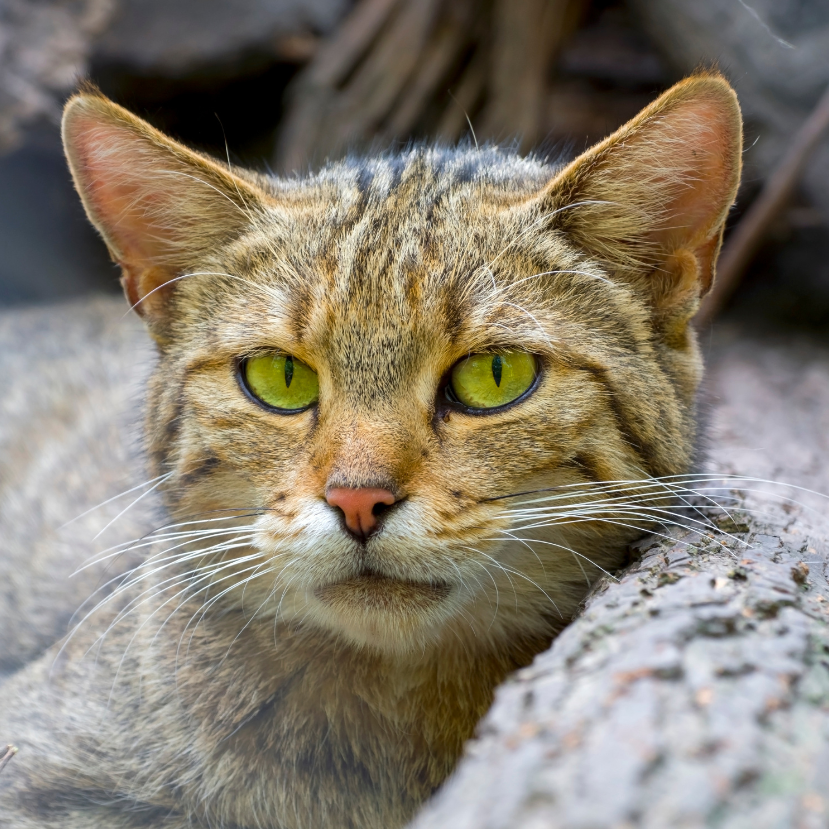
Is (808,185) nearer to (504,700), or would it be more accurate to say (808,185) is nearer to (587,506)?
(587,506)

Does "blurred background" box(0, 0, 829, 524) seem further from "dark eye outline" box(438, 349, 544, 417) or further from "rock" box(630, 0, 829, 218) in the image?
"dark eye outline" box(438, 349, 544, 417)

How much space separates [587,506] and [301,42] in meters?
5.03

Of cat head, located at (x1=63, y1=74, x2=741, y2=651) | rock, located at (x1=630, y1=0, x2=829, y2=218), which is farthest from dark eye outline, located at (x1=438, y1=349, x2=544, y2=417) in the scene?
rock, located at (x1=630, y1=0, x2=829, y2=218)

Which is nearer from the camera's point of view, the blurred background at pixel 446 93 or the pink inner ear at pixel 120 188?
the pink inner ear at pixel 120 188

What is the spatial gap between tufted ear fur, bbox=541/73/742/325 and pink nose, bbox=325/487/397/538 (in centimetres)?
93

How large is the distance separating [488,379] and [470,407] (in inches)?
3.3

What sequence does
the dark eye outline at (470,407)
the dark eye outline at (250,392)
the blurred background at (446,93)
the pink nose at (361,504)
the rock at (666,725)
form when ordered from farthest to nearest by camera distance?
the blurred background at (446,93)
the dark eye outline at (250,392)
the dark eye outline at (470,407)
the pink nose at (361,504)
the rock at (666,725)

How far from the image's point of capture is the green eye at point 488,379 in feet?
6.79

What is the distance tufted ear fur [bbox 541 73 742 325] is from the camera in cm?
206

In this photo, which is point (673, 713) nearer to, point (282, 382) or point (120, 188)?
point (282, 382)

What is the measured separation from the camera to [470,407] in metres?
2.06

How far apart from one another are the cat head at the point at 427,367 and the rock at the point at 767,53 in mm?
2084

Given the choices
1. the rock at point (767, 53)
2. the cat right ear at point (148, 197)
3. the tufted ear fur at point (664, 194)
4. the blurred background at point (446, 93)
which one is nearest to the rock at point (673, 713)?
the tufted ear fur at point (664, 194)

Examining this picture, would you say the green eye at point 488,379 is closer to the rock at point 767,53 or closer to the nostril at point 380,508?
the nostril at point 380,508
